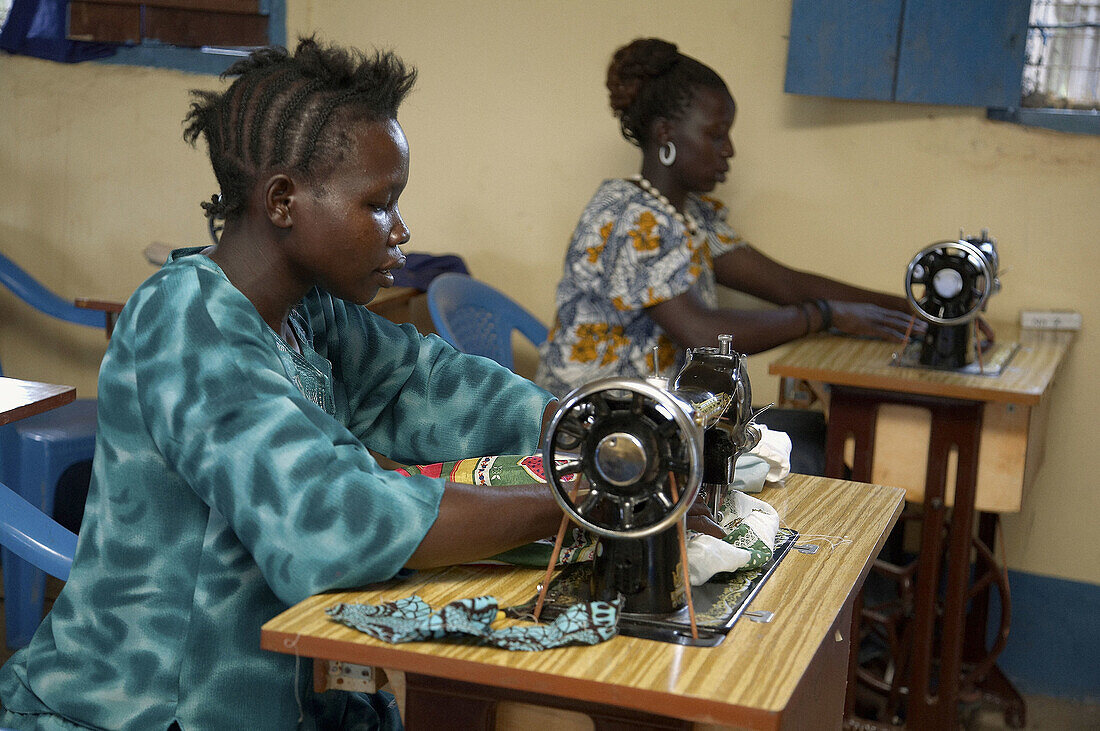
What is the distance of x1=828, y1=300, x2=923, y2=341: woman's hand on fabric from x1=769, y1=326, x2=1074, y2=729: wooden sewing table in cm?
24

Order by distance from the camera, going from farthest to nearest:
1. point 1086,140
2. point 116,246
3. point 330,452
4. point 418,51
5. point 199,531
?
point 116,246
point 418,51
point 1086,140
point 199,531
point 330,452

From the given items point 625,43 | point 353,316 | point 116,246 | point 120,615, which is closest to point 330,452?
point 120,615

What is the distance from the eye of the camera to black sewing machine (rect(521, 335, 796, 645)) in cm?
124

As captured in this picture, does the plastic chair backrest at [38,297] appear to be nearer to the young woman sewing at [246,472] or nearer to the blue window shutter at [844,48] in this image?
the blue window shutter at [844,48]

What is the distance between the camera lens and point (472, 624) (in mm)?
1195

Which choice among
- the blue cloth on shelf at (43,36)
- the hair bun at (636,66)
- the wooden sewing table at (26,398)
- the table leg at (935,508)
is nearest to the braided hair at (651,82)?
the hair bun at (636,66)

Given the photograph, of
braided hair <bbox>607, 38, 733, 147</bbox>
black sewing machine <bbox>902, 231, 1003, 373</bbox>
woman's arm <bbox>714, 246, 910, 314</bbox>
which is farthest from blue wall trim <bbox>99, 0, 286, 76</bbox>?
black sewing machine <bbox>902, 231, 1003, 373</bbox>

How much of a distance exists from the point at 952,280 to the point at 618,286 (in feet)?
2.71

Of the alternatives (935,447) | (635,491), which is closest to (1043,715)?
(935,447)

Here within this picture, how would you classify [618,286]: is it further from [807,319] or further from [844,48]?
[844,48]

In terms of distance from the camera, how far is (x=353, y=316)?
5.82 ft

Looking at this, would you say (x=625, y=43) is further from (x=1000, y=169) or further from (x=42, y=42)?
(x=42, y=42)

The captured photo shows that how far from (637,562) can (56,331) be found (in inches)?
144

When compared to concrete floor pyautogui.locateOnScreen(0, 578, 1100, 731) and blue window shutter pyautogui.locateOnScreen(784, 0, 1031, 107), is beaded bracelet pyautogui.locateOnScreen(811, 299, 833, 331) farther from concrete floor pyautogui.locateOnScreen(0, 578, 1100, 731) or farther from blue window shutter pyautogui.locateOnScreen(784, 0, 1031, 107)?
concrete floor pyautogui.locateOnScreen(0, 578, 1100, 731)
